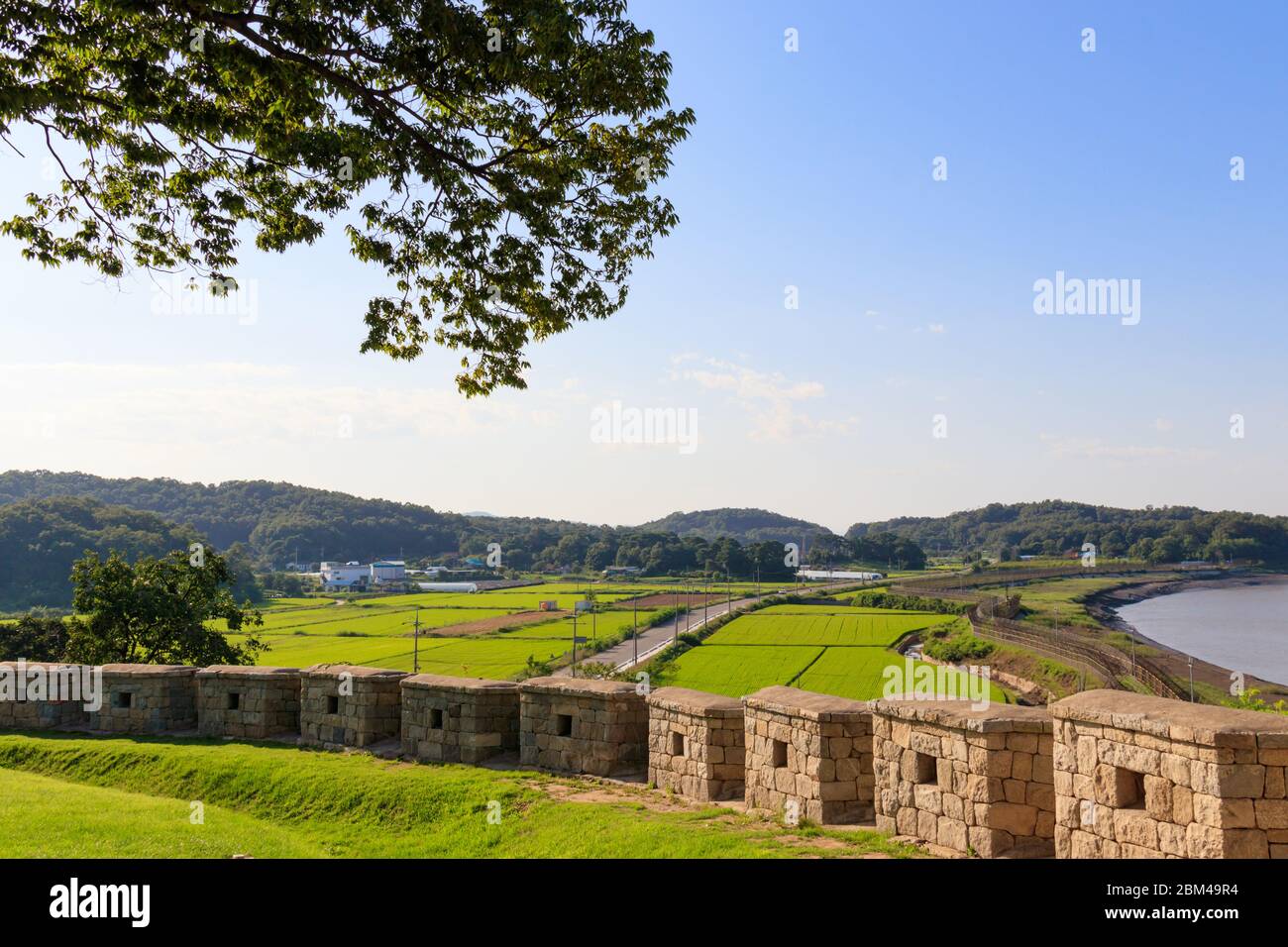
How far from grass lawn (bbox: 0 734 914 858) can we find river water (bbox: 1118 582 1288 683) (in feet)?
196

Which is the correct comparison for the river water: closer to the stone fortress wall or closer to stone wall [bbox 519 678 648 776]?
stone wall [bbox 519 678 648 776]

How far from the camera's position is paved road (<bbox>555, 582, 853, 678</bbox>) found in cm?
5644

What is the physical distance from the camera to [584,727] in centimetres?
1098

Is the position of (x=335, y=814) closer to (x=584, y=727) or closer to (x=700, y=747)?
(x=584, y=727)

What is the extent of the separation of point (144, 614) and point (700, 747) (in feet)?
62.7

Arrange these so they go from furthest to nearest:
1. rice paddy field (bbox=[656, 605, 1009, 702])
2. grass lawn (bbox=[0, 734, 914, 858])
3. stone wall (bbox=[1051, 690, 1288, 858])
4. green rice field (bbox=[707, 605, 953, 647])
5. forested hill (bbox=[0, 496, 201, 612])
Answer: forested hill (bbox=[0, 496, 201, 612]), green rice field (bbox=[707, 605, 953, 647]), rice paddy field (bbox=[656, 605, 1009, 702]), grass lawn (bbox=[0, 734, 914, 858]), stone wall (bbox=[1051, 690, 1288, 858])

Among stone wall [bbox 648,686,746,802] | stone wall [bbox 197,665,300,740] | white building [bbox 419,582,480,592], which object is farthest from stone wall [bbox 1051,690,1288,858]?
white building [bbox 419,582,480,592]

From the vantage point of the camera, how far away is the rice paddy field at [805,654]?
153 ft

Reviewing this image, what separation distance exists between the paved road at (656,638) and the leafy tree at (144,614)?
63.8 feet

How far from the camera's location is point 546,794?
9.85m
